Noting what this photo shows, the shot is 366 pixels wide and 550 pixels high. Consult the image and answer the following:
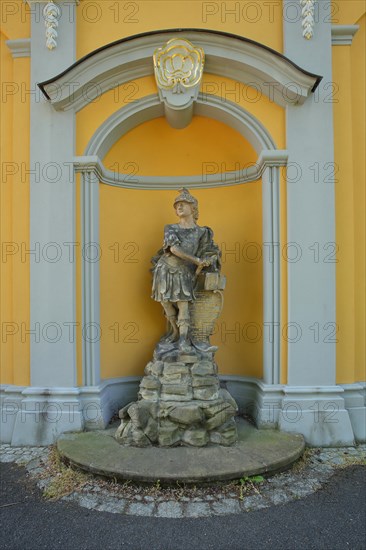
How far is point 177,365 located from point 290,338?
54.7 inches

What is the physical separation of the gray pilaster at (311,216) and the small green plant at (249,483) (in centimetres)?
124

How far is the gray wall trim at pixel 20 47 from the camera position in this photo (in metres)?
4.23

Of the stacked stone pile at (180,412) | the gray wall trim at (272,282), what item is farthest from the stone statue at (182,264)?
the gray wall trim at (272,282)

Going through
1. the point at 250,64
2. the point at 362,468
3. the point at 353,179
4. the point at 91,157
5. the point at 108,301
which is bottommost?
the point at 362,468

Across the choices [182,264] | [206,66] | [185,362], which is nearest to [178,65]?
[206,66]

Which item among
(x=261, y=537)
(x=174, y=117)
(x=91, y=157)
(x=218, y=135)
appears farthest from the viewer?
(x=218, y=135)

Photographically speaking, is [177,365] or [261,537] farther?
[177,365]

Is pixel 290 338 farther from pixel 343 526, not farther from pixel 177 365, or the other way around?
pixel 343 526

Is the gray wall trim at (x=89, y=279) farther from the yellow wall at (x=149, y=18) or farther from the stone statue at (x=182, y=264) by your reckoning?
the yellow wall at (x=149, y=18)

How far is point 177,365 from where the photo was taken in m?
3.87

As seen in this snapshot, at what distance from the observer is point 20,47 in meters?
4.28

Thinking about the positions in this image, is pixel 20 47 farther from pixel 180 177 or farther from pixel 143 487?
pixel 143 487

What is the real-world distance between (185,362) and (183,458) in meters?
0.98

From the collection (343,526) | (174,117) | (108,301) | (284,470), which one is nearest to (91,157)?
(174,117)
